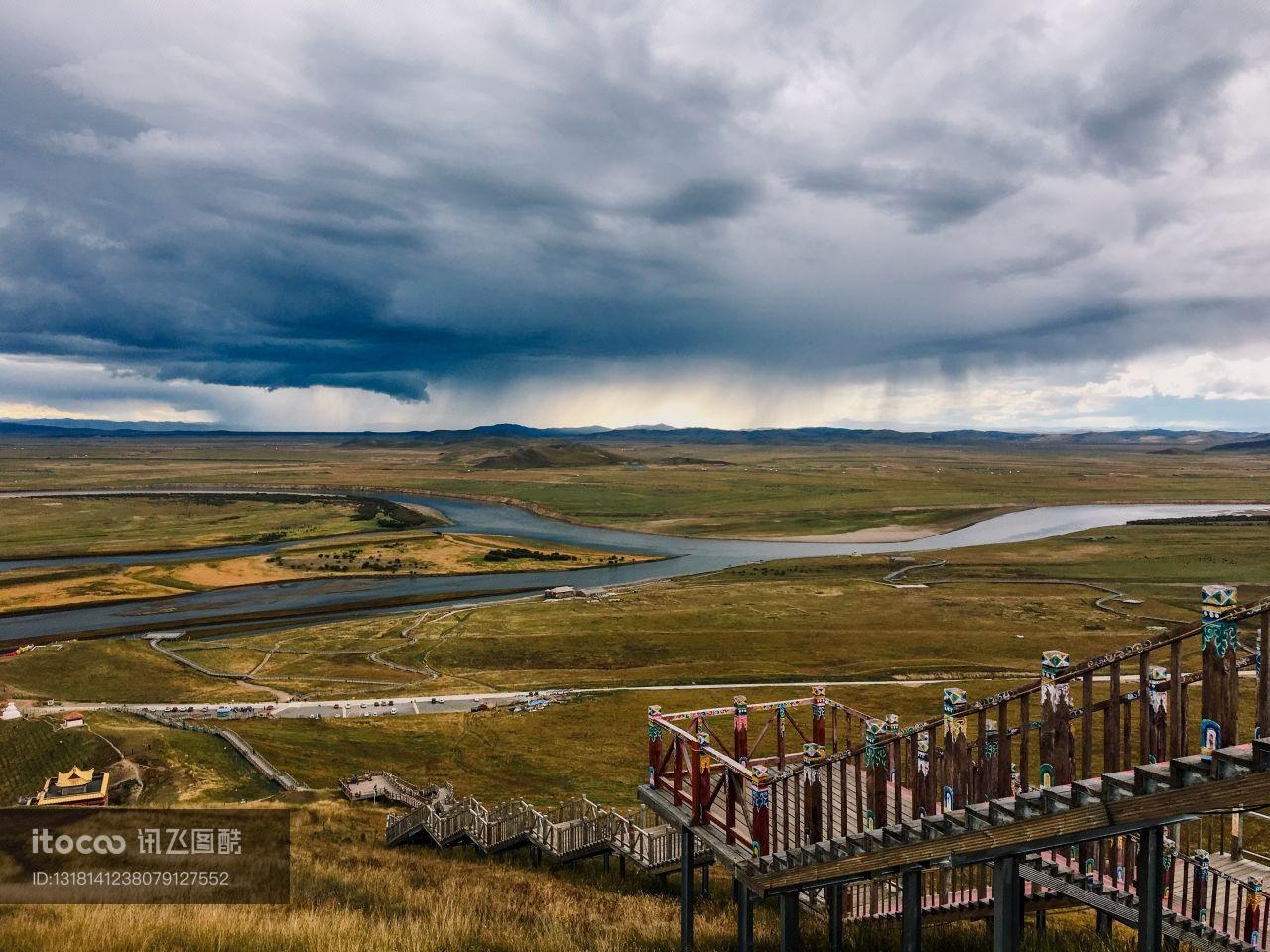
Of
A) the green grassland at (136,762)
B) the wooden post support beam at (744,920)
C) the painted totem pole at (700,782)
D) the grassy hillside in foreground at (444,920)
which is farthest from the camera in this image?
the green grassland at (136,762)

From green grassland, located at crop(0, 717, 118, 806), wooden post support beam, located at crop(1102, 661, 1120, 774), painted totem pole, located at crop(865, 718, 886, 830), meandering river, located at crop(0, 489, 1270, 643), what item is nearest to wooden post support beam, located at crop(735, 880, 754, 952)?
painted totem pole, located at crop(865, 718, 886, 830)

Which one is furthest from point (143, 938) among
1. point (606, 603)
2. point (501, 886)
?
point (606, 603)

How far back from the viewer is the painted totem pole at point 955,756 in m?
10.7

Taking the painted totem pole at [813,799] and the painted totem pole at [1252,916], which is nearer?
the painted totem pole at [1252,916]

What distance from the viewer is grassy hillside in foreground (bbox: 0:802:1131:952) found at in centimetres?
1195

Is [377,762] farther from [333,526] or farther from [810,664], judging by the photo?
[333,526]

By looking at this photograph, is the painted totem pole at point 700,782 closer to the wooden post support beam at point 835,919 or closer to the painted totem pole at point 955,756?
the wooden post support beam at point 835,919

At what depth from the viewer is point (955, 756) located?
10.9 meters

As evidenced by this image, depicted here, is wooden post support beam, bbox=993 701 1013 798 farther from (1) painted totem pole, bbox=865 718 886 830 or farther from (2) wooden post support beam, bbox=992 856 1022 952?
(1) painted totem pole, bbox=865 718 886 830

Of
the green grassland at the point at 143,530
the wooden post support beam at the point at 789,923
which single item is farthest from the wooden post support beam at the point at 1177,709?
the green grassland at the point at 143,530

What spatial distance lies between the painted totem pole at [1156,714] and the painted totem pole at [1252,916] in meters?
5.20

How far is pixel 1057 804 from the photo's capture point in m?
8.75

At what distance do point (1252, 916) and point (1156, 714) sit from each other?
6178 mm

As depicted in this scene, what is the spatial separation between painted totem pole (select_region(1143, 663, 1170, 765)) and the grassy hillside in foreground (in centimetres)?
492
